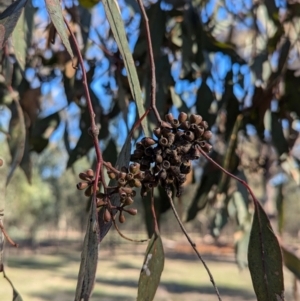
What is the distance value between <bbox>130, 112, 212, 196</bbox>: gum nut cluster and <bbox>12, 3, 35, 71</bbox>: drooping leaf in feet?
1.33

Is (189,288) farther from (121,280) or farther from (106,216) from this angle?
(106,216)

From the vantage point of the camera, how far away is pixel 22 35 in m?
0.92

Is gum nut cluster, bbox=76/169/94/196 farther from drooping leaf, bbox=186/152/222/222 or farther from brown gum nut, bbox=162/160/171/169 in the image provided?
drooping leaf, bbox=186/152/222/222

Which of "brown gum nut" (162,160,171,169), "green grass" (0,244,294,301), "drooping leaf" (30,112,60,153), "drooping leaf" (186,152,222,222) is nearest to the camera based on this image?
"brown gum nut" (162,160,171,169)

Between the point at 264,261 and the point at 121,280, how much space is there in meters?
10.4

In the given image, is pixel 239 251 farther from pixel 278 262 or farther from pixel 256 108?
pixel 278 262

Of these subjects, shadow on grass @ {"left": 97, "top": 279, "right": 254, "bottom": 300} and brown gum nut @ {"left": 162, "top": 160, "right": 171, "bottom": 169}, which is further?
shadow on grass @ {"left": 97, "top": 279, "right": 254, "bottom": 300}

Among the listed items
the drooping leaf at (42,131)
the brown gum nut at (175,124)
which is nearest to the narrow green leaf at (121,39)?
the brown gum nut at (175,124)

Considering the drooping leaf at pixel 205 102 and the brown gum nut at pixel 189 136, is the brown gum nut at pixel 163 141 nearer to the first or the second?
the brown gum nut at pixel 189 136

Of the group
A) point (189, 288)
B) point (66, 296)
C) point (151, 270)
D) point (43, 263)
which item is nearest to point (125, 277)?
point (189, 288)

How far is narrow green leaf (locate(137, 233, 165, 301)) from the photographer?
22.9 inches

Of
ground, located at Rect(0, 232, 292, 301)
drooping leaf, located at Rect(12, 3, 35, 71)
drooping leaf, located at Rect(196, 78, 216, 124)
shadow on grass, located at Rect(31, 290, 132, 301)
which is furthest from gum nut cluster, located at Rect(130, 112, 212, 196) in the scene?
shadow on grass, located at Rect(31, 290, 132, 301)

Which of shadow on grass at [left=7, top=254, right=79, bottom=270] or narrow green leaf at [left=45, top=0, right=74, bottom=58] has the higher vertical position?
Result: shadow on grass at [left=7, top=254, right=79, bottom=270]

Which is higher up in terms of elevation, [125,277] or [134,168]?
[125,277]
